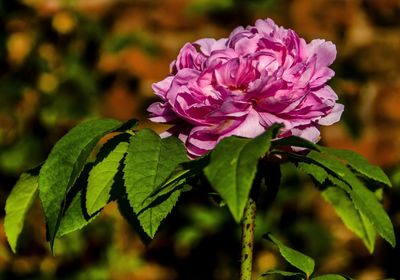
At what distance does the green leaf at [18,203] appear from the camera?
2.93ft

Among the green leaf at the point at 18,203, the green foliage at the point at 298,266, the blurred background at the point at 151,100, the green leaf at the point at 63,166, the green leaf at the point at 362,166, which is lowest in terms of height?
the blurred background at the point at 151,100

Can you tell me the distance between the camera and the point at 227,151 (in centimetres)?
68

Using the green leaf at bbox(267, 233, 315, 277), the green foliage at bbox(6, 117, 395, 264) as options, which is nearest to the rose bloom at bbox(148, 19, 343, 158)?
the green foliage at bbox(6, 117, 395, 264)

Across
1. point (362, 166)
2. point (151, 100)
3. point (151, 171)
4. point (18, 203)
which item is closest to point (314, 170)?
point (362, 166)

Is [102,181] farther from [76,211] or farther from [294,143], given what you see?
[294,143]

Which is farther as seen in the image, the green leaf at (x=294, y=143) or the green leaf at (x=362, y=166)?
the green leaf at (x=362, y=166)

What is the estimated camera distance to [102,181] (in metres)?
0.78

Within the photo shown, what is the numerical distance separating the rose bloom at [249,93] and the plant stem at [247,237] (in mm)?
77

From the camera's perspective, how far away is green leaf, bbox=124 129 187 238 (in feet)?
2.36

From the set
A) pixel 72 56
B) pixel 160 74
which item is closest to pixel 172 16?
pixel 160 74

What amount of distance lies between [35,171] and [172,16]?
1.56m

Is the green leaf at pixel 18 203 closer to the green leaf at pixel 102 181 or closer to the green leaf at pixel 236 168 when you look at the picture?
the green leaf at pixel 102 181

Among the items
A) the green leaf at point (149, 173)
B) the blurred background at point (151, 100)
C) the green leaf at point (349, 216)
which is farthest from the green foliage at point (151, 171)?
the blurred background at point (151, 100)

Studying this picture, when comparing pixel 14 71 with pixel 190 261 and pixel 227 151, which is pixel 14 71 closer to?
pixel 190 261
